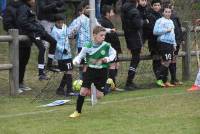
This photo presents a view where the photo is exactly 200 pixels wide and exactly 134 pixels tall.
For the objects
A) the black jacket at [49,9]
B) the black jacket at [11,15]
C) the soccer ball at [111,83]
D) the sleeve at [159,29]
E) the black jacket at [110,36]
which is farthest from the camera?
the sleeve at [159,29]

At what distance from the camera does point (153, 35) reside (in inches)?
504

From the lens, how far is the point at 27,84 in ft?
41.9

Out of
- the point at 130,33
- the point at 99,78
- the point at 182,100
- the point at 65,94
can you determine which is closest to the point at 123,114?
the point at 99,78

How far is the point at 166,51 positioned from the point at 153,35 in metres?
0.48

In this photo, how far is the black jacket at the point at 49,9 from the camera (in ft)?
40.3

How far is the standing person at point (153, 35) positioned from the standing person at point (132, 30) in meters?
0.46

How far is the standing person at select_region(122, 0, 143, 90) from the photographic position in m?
12.0

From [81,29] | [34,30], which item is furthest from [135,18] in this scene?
[34,30]

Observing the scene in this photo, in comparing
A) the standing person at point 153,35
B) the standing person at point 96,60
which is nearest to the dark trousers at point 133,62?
the standing person at point 153,35

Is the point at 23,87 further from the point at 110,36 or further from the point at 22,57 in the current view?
the point at 110,36

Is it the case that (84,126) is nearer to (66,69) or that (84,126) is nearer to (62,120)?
(62,120)

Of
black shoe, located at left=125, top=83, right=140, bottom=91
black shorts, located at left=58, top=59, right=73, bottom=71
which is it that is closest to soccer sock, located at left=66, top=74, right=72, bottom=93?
black shorts, located at left=58, top=59, right=73, bottom=71

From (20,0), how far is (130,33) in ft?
7.76

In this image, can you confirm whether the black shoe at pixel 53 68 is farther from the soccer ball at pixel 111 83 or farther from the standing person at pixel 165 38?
the standing person at pixel 165 38
